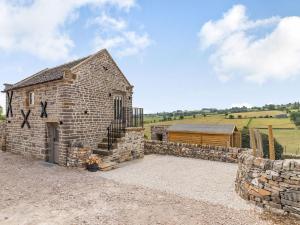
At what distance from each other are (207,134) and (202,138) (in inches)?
27.5

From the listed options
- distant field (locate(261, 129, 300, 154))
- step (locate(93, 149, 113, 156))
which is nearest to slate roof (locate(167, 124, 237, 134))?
distant field (locate(261, 129, 300, 154))

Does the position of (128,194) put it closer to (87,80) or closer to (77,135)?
(77,135)

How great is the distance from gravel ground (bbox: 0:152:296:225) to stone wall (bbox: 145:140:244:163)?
276 inches

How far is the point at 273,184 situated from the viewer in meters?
6.43

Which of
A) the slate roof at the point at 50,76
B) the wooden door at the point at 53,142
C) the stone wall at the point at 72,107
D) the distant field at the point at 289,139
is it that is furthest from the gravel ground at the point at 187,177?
the distant field at the point at 289,139

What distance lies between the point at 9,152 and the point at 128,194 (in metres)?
13.1

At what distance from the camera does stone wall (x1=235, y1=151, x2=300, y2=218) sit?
6.05m

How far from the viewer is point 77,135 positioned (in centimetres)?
1255

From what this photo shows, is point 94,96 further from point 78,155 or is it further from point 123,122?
point 78,155

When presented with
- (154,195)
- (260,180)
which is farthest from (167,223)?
(260,180)

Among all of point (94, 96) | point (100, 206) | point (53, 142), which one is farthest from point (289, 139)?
point (100, 206)

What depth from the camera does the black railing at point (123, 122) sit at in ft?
46.6

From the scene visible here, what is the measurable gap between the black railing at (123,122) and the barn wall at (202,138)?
341 inches

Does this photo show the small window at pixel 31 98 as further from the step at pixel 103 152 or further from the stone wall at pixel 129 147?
the stone wall at pixel 129 147
